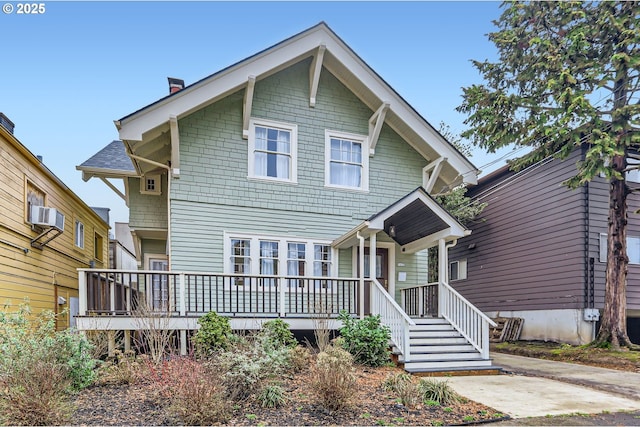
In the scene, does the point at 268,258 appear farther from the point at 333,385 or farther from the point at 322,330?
the point at 333,385

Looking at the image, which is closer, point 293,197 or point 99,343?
point 99,343

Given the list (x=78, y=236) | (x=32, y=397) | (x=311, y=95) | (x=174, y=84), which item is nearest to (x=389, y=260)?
(x=311, y=95)

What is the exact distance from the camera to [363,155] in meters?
11.1

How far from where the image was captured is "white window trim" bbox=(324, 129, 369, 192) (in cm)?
1072

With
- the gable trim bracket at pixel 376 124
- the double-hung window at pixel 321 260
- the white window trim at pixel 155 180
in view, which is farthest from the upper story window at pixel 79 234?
the gable trim bracket at pixel 376 124

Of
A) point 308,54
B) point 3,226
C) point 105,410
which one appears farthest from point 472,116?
point 3,226

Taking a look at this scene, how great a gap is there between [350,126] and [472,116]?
13.7 ft

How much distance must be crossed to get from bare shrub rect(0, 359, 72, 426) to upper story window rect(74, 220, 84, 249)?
9.53 m

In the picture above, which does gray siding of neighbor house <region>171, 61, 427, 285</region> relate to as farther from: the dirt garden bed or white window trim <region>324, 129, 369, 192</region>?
the dirt garden bed

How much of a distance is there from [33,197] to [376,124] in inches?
364

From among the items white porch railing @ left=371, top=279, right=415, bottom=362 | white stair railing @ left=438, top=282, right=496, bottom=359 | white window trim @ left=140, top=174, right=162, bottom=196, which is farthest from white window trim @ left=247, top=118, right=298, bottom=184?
white stair railing @ left=438, top=282, right=496, bottom=359

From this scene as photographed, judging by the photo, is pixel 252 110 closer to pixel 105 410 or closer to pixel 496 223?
pixel 105 410

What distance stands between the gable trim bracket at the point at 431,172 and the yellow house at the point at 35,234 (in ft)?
30.9

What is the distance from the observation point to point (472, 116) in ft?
40.2
